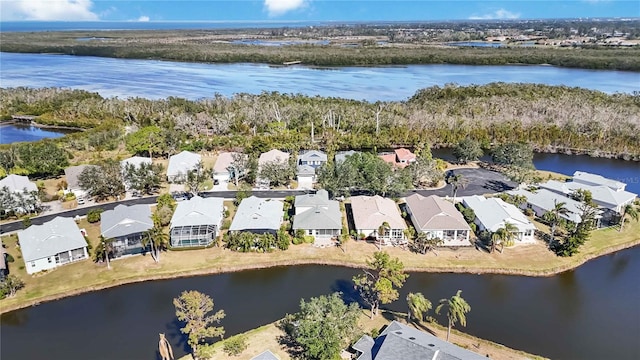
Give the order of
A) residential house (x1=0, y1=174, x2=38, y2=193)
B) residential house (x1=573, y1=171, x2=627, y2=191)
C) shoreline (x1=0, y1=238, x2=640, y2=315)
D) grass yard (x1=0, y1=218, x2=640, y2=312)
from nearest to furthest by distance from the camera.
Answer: shoreline (x1=0, y1=238, x2=640, y2=315)
grass yard (x1=0, y1=218, x2=640, y2=312)
residential house (x1=0, y1=174, x2=38, y2=193)
residential house (x1=573, y1=171, x2=627, y2=191)

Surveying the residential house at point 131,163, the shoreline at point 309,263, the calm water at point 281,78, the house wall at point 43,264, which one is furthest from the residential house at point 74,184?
the calm water at point 281,78

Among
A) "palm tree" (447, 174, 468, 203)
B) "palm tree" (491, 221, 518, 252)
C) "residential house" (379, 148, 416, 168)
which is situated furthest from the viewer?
"residential house" (379, 148, 416, 168)

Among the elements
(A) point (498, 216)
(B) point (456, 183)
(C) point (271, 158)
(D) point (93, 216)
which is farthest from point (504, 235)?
(D) point (93, 216)

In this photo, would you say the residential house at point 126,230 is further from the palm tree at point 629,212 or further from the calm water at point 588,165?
the calm water at point 588,165

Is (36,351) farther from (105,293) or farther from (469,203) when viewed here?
(469,203)

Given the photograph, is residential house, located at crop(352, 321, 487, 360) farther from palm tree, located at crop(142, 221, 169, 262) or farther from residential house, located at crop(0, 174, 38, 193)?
residential house, located at crop(0, 174, 38, 193)

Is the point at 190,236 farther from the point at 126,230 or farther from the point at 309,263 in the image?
the point at 309,263

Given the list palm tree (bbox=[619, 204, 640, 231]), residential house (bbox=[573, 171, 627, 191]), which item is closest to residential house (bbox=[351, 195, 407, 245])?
palm tree (bbox=[619, 204, 640, 231])

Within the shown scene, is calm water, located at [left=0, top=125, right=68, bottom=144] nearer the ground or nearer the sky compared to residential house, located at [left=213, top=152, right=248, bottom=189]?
nearer the ground
